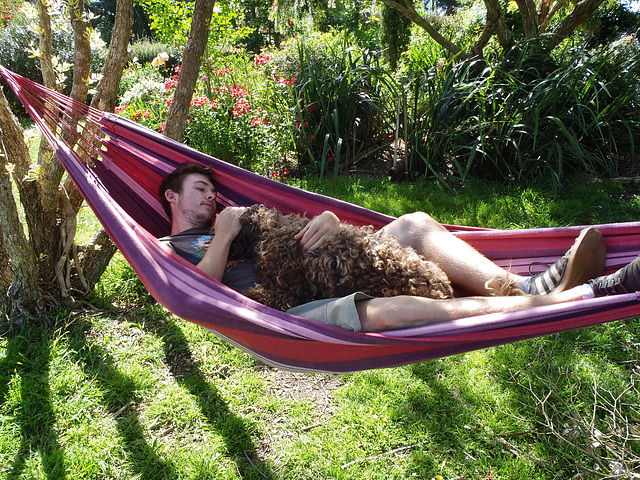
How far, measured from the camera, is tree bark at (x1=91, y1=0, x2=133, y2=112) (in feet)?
7.27

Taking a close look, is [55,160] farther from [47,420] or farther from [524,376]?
[524,376]

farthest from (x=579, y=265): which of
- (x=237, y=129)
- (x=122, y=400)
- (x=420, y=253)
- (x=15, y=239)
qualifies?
(x=237, y=129)

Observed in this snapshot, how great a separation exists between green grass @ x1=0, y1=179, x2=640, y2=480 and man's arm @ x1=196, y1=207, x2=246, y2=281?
591 mm

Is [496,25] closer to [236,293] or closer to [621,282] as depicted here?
[621,282]

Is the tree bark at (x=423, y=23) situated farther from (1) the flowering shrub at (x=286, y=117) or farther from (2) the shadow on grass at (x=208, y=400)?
(2) the shadow on grass at (x=208, y=400)

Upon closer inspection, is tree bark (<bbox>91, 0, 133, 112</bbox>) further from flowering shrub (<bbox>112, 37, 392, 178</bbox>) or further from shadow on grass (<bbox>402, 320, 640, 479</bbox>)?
shadow on grass (<bbox>402, 320, 640, 479</bbox>)

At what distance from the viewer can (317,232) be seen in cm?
169

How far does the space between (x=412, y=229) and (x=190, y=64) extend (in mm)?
1482

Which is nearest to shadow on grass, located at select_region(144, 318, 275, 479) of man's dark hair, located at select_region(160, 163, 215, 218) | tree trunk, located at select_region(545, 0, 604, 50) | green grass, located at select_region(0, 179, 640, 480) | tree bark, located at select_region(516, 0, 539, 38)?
green grass, located at select_region(0, 179, 640, 480)

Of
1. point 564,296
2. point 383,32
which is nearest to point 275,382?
point 564,296

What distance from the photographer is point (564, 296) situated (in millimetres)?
1465

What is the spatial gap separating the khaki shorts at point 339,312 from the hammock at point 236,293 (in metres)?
0.11

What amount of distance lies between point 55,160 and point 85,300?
0.78 m

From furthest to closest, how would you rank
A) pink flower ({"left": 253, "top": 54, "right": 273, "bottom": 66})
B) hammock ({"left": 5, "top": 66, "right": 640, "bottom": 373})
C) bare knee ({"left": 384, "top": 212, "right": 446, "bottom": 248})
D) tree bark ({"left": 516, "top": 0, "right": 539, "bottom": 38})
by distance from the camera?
pink flower ({"left": 253, "top": 54, "right": 273, "bottom": 66})
tree bark ({"left": 516, "top": 0, "right": 539, "bottom": 38})
bare knee ({"left": 384, "top": 212, "right": 446, "bottom": 248})
hammock ({"left": 5, "top": 66, "right": 640, "bottom": 373})
